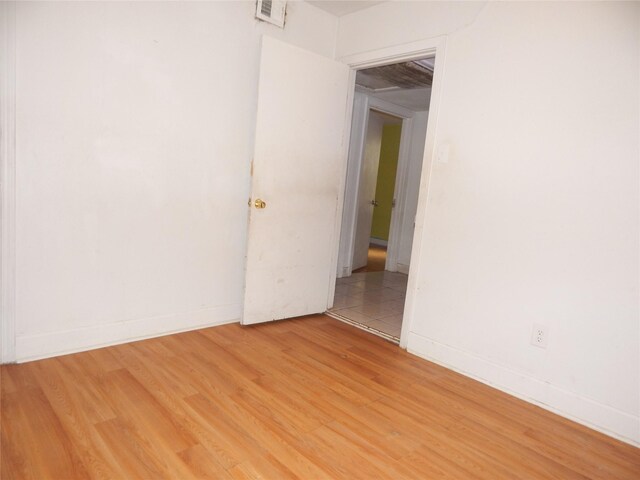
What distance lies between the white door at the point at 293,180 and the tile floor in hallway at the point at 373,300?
0.41m

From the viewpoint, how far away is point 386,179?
8.09m

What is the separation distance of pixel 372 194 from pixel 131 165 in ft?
12.3

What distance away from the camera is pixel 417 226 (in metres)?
2.88

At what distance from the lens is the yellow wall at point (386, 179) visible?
7.99 meters

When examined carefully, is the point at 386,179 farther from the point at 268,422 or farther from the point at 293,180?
the point at 268,422

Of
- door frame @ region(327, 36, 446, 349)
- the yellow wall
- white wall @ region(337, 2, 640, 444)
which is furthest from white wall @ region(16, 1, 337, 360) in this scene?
the yellow wall

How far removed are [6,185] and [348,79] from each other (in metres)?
2.46

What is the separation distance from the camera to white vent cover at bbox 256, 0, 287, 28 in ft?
9.48

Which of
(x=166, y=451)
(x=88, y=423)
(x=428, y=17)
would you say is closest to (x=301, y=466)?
(x=166, y=451)

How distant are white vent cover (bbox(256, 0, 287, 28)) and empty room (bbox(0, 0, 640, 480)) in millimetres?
15

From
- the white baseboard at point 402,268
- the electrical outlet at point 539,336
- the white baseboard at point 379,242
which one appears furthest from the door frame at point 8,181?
the white baseboard at point 379,242

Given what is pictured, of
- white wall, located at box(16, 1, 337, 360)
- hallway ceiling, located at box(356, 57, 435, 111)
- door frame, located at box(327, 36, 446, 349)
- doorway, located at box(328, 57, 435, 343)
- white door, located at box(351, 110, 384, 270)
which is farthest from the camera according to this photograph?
white door, located at box(351, 110, 384, 270)

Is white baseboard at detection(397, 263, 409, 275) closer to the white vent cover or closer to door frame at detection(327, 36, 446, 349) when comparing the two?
door frame at detection(327, 36, 446, 349)

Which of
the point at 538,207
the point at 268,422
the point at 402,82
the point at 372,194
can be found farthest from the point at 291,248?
the point at 372,194
